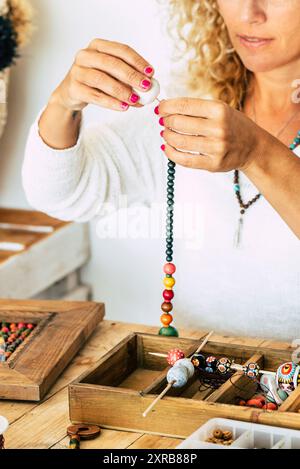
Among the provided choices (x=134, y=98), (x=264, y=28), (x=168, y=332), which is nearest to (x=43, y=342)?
(x=168, y=332)

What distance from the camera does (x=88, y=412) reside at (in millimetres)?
1107

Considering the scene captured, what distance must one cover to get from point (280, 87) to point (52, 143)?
0.51 metres

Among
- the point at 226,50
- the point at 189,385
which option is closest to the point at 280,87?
the point at 226,50

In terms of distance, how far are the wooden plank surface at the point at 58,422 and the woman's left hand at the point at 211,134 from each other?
13.6 inches

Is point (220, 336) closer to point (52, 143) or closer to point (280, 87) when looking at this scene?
point (52, 143)

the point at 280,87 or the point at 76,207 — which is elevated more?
the point at 280,87

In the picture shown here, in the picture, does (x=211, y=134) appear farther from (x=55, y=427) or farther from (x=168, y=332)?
(x=55, y=427)

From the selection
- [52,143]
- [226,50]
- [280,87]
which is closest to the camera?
[52,143]

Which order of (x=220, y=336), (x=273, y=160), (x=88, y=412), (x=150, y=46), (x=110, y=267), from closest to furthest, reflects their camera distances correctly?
1. (x=88, y=412)
2. (x=273, y=160)
3. (x=220, y=336)
4. (x=150, y=46)
5. (x=110, y=267)

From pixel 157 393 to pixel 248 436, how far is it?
0.54ft

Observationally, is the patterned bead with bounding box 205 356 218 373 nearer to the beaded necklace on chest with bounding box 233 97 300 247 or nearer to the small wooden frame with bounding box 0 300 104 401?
the small wooden frame with bounding box 0 300 104 401

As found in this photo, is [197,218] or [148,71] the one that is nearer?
[148,71]

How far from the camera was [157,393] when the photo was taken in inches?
43.9
